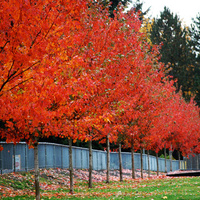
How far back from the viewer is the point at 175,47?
187 feet

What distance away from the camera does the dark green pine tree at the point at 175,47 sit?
56.4 m

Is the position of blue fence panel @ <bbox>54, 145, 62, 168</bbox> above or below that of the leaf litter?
above

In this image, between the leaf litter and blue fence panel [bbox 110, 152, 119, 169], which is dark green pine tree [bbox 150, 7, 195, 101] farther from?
the leaf litter

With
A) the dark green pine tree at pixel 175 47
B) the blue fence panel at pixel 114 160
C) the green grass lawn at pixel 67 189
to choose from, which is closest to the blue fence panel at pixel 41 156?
the green grass lawn at pixel 67 189


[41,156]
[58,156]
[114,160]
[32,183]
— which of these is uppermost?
[41,156]

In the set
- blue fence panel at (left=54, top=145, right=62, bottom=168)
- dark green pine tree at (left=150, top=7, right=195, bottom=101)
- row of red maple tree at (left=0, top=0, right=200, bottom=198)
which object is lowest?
blue fence panel at (left=54, top=145, right=62, bottom=168)

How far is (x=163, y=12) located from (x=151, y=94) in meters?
40.8

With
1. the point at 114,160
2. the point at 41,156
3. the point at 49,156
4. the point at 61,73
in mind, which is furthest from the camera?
the point at 114,160

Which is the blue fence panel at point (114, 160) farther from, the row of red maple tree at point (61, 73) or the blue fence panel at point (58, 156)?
the row of red maple tree at point (61, 73)

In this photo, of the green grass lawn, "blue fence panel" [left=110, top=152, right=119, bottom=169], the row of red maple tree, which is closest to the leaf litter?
the green grass lawn

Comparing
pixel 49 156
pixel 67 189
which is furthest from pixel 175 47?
pixel 67 189

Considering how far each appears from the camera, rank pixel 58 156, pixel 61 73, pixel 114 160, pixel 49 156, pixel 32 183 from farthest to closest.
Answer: pixel 114 160
pixel 58 156
pixel 49 156
pixel 32 183
pixel 61 73

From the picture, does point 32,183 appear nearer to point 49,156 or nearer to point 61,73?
point 49,156

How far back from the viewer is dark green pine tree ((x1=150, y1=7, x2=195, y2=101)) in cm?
5641
